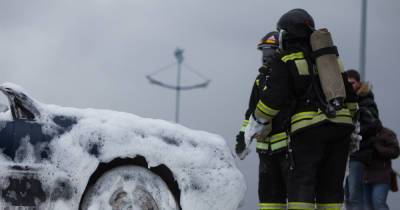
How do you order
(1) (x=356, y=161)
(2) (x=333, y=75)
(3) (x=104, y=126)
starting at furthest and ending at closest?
(1) (x=356, y=161) < (3) (x=104, y=126) < (2) (x=333, y=75)

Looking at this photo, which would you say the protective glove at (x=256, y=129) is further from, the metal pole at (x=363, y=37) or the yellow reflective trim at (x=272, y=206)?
the metal pole at (x=363, y=37)

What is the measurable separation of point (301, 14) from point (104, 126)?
1.80 metres

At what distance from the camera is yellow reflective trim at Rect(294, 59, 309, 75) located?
5508 millimetres

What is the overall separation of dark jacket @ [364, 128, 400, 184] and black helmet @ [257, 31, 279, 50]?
2501 mm

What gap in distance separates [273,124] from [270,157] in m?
0.30

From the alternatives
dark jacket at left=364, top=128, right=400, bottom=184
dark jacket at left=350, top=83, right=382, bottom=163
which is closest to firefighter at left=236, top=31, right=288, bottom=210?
dark jacket at left=350, top=83, right=382, bottom=163

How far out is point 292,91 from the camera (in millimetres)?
5605

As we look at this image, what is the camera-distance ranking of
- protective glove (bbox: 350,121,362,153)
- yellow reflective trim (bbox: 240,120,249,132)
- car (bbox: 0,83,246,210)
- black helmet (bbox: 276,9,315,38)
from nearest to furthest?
car (bbox: 0,83,246,210), black helmet (bbox: 276,9,315,38), protective glove (bbox: 350,121,362,153), yellow reflective trim (bbox: 240,120,249,132)

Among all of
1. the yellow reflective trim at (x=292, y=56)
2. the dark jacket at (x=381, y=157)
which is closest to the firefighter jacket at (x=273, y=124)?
the yellow reflective trim at (x=292, y=56)

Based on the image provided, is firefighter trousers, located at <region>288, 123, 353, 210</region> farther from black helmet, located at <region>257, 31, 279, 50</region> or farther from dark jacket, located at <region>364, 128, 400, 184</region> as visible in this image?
dark jacket, located at <region>364, 128, 400, 184</region>

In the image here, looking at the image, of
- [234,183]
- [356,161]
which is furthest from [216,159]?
[356,161]

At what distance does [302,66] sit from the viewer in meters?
5.53

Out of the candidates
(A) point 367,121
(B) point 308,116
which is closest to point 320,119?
(B) point 308,116

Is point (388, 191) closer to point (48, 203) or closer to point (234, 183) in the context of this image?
point (234, 183)
